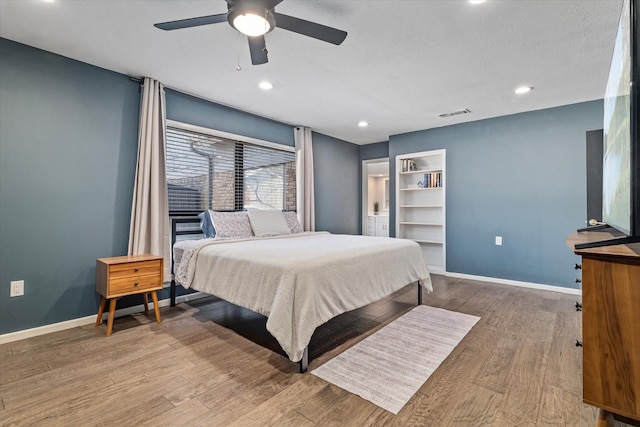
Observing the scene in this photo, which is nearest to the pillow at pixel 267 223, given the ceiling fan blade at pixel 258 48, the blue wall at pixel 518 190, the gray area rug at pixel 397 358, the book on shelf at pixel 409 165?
the gray area rug at pixel 397 358

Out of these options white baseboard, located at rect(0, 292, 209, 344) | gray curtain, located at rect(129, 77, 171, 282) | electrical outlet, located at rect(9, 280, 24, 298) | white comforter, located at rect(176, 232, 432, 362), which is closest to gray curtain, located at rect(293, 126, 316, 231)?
white comforter, located at rect(176, 232, 432, 362)

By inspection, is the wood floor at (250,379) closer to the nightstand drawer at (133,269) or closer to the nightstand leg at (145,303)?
the nightstand leg at (145,303)

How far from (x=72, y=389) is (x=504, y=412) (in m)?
2.36

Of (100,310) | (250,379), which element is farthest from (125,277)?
(250,379)

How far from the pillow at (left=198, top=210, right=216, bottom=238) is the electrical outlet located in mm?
1520

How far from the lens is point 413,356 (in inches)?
81.2

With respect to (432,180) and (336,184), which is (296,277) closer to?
(432,180)

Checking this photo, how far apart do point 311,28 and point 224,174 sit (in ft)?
7.96

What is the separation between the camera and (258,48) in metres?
1.98

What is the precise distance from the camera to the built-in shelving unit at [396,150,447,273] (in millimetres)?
4781

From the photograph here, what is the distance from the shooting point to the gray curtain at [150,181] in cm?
291

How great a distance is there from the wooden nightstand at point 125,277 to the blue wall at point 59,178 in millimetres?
275

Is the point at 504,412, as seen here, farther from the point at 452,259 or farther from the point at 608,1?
the point at 452,259

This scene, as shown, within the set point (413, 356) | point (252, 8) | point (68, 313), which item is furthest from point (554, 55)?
point (68, 313)
